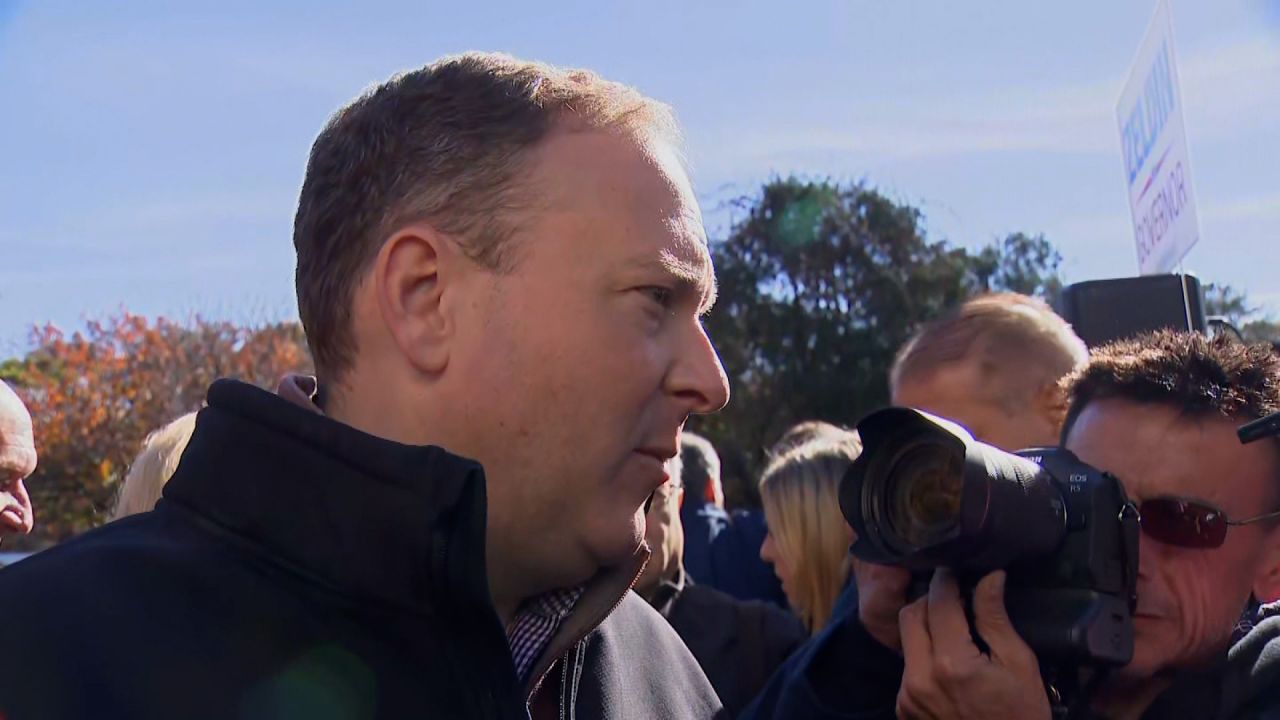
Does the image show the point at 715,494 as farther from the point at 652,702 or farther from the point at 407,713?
the point at 407,713

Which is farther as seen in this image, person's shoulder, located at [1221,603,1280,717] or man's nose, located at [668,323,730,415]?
person's shoulder, located at [1221,603,1280,717]

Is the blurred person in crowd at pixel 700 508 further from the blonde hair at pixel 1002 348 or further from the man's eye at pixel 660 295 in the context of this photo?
the man's eye at pixel 660 295

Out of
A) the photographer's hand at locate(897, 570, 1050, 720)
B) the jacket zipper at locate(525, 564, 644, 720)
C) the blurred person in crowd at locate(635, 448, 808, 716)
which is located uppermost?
the jacket zipper at locate(525, 564, 644, 720)

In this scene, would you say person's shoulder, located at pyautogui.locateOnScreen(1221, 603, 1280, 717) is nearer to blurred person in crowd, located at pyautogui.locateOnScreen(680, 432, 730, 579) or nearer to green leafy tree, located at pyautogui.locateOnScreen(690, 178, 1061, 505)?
blurred person in crowd, located at pyautogui.locateOnScreen(680, 432, 730, 579)

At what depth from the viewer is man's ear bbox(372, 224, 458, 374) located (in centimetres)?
159

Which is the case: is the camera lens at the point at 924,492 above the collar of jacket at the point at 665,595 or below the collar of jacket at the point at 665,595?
above

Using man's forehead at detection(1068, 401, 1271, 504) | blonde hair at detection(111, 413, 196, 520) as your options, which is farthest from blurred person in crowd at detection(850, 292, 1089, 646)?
blonde hair at detection(111, 413, 196, 520)

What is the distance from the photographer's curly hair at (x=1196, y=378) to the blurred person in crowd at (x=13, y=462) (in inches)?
101

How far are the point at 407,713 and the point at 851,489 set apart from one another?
0.98 metres

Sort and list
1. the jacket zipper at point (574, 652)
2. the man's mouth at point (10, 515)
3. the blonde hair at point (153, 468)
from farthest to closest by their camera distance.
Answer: the man's mouth at point (10, 515) < the blonde hair at point (153, 468) < the jacket zipper at point (574, 652)

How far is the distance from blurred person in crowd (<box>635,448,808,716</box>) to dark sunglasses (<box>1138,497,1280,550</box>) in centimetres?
188

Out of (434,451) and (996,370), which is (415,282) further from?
(996,370)

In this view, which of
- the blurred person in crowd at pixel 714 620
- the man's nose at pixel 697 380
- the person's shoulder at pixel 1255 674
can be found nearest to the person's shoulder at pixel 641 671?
the man's nose at pixel 697 380

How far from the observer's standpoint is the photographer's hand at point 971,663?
2047mm
